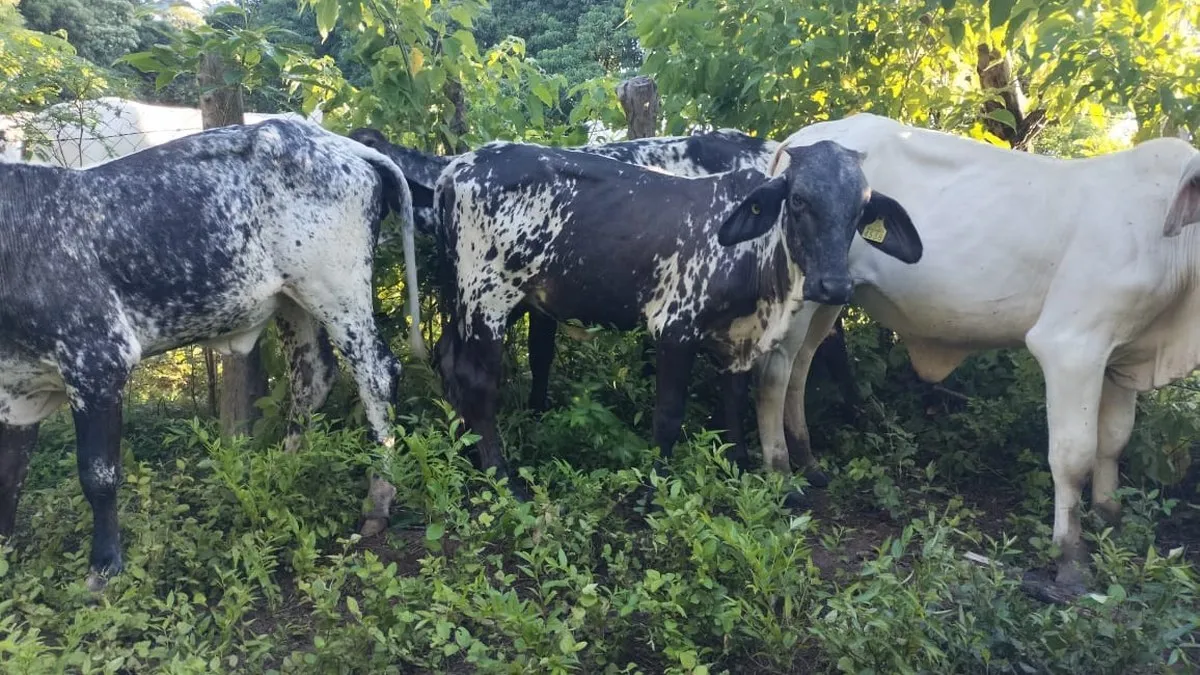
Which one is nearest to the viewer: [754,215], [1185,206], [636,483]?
[1185,206]

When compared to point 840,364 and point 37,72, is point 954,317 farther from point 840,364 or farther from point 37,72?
point 37,72

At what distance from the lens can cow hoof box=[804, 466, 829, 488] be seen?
17.5 feet

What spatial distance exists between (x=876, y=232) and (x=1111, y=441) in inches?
54.3

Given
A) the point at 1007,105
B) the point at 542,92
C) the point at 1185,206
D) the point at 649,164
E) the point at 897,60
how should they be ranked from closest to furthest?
the point at 1185,206, the point at 649,164, the point at 897,60, the point at 542,92, the point at 1007,105

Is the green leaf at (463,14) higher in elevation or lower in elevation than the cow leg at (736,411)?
higher

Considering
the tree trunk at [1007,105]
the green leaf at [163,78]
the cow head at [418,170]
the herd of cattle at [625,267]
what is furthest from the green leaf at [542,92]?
the tree trunk at [1007,105]

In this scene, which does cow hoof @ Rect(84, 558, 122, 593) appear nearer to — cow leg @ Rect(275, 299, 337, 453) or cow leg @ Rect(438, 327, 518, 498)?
cow leg @ Rect(275, 299, 337, 453)

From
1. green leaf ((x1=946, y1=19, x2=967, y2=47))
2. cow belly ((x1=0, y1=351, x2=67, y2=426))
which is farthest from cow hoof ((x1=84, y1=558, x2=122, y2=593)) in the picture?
green leaf ((x1=946, y1=19, x2=967, y2=47))

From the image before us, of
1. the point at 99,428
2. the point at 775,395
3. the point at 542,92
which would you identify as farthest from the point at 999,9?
the point at 99,428

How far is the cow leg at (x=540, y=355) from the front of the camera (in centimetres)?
556

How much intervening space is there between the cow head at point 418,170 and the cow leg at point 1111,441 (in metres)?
3.30

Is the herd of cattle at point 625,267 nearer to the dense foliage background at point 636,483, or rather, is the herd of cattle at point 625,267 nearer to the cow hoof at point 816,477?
the cow hoof at point 816,477

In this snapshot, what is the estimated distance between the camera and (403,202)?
16.5ft

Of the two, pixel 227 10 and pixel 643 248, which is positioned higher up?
pixel 227 10
